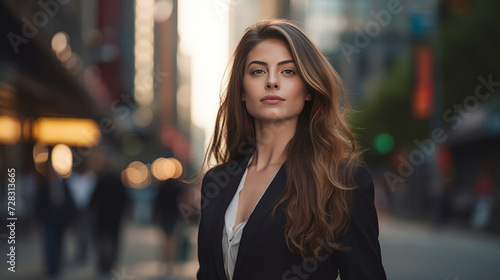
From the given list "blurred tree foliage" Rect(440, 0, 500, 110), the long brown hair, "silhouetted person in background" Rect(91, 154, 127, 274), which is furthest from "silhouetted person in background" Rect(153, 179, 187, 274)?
"blurred tree foliage" Rect(440, 0, 500, 110)

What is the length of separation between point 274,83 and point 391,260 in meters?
10.8

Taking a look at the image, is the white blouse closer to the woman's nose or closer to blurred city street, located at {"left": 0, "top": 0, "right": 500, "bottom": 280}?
blurred city street, located at {"left": 0, "top": 0, "right": 500, "bottom": 280}

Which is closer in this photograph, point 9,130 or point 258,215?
point 258,215

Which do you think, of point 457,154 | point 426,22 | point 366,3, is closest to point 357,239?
point 426,22

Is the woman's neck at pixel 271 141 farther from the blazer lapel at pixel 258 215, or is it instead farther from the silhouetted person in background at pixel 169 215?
the silhouetted person in background at pixel 169 215

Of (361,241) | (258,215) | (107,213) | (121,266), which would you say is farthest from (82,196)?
Result: (361,241)

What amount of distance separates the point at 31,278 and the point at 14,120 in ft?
32.8

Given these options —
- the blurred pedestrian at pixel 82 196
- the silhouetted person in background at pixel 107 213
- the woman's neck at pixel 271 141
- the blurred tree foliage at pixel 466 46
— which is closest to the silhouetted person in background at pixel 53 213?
the blurred pedestrian at pixel 82 196

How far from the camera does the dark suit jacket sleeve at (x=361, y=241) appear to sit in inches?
93.4

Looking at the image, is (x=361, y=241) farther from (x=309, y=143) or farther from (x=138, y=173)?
(x=138, y=173)

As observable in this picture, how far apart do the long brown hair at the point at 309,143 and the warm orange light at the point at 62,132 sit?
19.9 meters

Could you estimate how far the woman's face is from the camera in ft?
8.66

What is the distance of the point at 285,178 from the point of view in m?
2.56

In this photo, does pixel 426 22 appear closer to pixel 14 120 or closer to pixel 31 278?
pixel 14 120
